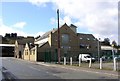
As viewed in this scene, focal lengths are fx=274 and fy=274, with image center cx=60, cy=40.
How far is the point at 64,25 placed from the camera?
72.8 m

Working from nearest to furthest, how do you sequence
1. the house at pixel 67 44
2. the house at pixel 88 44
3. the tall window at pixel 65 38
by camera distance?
the house at pixel 67 44 → the tall window at pixel 65 38 → the house at pixel 88 44

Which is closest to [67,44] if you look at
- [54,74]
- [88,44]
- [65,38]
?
[65,38]

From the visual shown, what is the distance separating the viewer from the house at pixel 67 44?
221 feet

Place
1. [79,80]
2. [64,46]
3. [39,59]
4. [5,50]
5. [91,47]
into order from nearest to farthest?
[79,80]
[39,59]
[64,46]
[91,47]
[5,50]

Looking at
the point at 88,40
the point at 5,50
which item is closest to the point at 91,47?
the point at 88,40

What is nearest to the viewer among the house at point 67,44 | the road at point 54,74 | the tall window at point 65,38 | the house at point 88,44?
the road at point 54,74

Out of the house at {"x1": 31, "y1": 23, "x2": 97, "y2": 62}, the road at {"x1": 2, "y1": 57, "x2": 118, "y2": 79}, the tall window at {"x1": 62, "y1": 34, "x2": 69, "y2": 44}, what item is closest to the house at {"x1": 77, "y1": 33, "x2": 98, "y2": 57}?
the house at {"x1": 31, "y1": 23, "x2": 97, "y2": 62}

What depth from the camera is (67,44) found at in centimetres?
7262

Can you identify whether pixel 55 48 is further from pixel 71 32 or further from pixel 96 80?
pixel 96 80

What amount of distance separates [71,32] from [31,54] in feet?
40.1

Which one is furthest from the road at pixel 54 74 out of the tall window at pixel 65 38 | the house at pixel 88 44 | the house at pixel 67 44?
the house at pixel 88 44

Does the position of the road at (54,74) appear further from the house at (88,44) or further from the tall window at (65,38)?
the house at (88,44)

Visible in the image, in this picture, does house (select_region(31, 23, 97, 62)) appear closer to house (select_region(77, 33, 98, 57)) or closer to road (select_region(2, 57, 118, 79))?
house (select_region(77, 33, 98, 57))

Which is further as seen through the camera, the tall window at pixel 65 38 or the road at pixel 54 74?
the tall window at pixel 65 38
